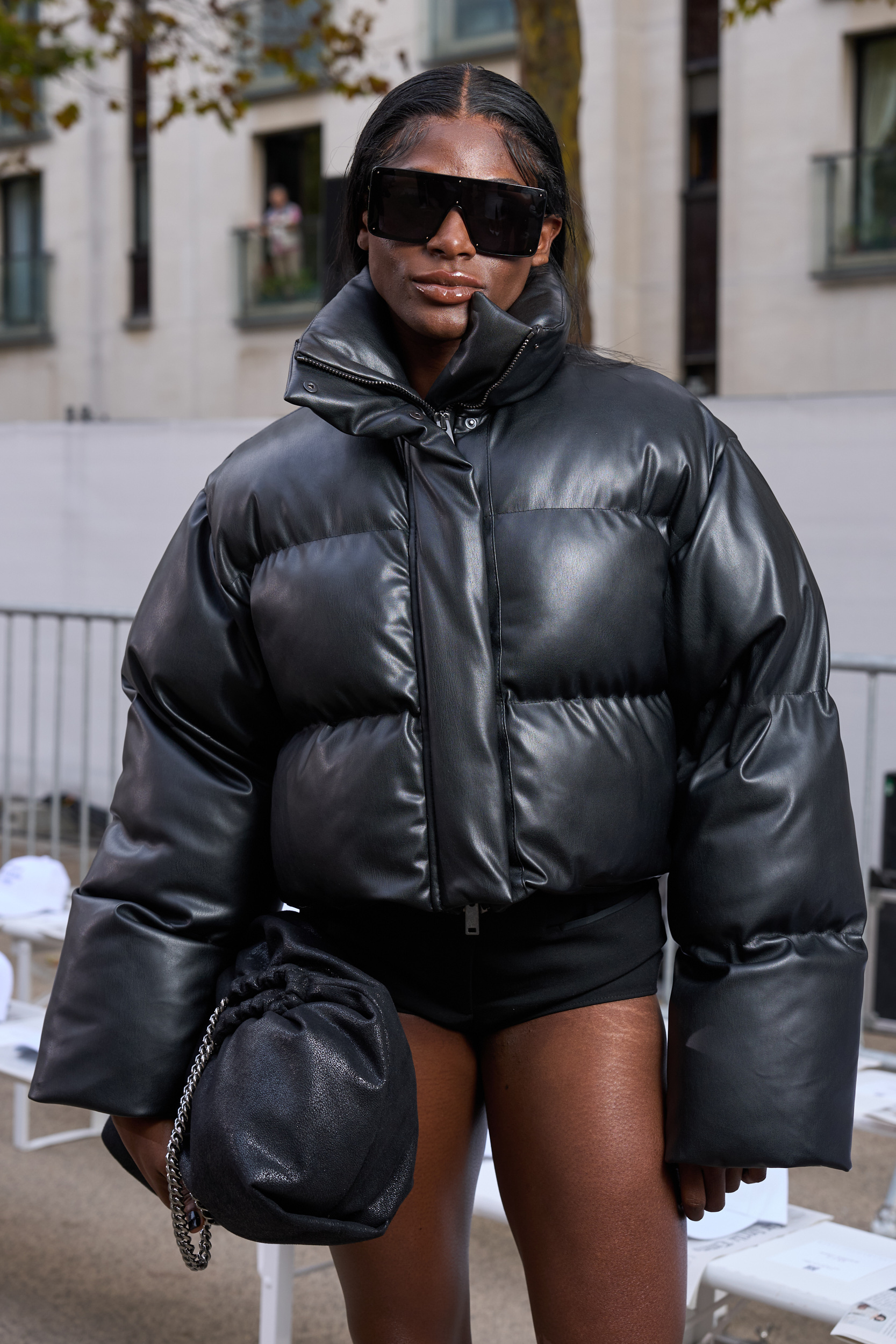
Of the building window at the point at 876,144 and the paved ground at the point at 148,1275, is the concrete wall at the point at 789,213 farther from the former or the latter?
the paved ground at the point at 148,1275

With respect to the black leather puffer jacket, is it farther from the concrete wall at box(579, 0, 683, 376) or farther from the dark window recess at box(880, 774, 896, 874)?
the concrete wall at box(579, 0, 683, 376)

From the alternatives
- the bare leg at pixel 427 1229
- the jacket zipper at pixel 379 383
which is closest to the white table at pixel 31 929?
the bare leg at pixel 427 1229

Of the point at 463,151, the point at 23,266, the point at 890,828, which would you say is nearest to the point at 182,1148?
the point at 463,151

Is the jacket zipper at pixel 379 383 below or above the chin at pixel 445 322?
below

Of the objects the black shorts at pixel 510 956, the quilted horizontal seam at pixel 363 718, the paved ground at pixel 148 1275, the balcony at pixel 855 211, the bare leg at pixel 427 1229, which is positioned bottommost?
the paved ground at pixel 148 1275

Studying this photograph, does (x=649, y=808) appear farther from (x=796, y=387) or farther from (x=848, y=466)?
(x=796, y=387)

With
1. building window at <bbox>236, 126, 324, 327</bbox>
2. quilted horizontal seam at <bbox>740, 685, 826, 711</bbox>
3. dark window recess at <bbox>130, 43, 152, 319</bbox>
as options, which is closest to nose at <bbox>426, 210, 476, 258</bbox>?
quilted horizontal seam at <bbox>740, 685, 826, 711</bbox>

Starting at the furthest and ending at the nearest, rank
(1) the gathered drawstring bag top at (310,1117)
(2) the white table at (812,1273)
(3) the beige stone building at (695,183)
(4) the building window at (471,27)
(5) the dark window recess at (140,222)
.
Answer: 1. (5) the dark window recess at (140,222)
2. (4) the building window at (471,27)
3. (3) the beige stone building at (695,183)
4. (2) the white table at (812,1273)
5. (1) the gathered drawstring bag top at (310,1117)

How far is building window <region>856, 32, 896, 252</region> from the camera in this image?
15336 millimetres

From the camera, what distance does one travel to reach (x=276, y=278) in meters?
19.9

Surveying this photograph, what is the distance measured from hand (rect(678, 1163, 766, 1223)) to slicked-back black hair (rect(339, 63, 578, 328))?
42.8 inches

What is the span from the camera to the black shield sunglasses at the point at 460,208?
1.74m

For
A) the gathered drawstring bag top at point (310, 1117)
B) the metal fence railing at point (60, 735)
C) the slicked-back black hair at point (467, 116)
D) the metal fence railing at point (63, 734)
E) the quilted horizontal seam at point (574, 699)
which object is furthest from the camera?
the metal fence railing at point (63, 734)

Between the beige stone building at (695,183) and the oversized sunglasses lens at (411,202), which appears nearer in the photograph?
the oversized sunglasses lens at (411,202)
